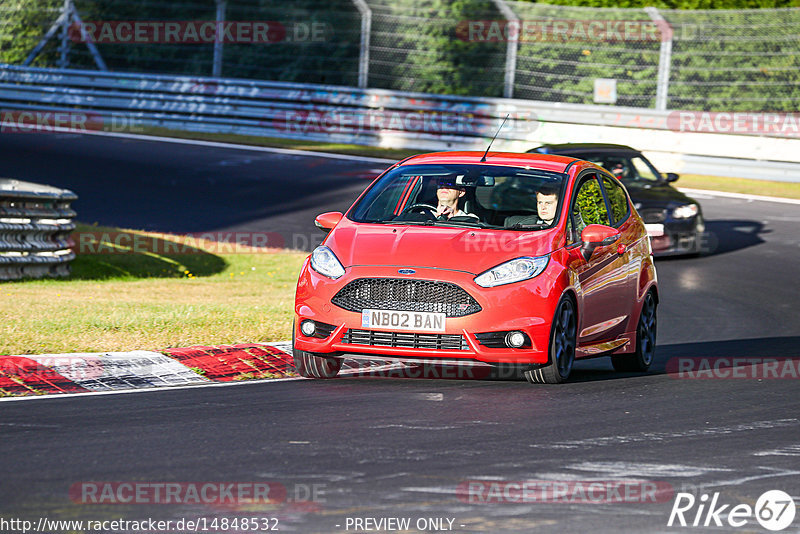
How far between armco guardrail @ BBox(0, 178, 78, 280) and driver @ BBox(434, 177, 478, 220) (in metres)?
6.41

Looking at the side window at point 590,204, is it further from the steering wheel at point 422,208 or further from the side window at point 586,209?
the steering wheel at point 422,208

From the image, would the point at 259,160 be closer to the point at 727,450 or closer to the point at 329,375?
the point at 329,375

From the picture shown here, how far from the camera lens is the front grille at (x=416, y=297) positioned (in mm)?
9000

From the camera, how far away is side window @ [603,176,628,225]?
1091cm

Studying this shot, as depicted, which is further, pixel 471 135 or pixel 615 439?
pixel 471 135

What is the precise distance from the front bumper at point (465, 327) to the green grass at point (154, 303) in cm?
180

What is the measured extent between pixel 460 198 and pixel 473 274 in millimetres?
1290

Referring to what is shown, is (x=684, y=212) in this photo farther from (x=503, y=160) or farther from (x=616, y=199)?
(x=503, y=160)

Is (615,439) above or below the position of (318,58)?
below

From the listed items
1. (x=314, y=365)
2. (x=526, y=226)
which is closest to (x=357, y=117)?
(x=526, y=226)

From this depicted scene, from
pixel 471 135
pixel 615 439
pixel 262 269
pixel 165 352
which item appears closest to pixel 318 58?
pixel 471 135

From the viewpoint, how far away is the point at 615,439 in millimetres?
7441

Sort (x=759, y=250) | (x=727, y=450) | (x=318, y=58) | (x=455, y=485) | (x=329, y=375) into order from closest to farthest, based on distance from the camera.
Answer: (x=455, y=485) → (x=727, y=450) → (x=329, y=375) → (x=759, y=250) → (x=318, y=58)

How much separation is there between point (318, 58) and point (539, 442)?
25.7 meters
